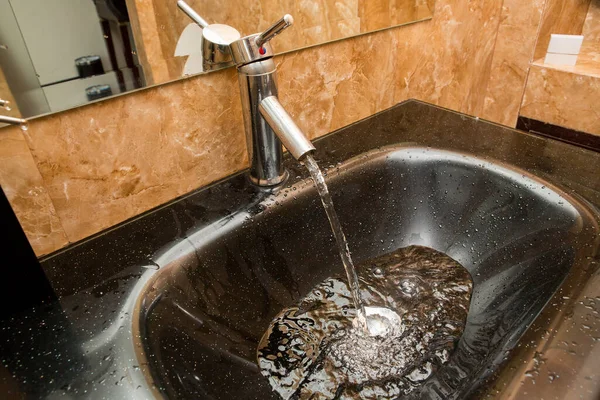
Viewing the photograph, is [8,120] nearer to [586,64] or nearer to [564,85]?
[564,85]

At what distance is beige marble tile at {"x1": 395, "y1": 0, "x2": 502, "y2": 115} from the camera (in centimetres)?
112

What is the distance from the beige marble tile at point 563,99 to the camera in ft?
4.32

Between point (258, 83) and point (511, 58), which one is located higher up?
point (258, 83)

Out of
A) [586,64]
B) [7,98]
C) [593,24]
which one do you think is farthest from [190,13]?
[593,24]

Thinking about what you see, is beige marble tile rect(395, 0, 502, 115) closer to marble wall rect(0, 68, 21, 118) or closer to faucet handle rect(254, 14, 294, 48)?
faucet handle rect(254, 14, 294, 48)

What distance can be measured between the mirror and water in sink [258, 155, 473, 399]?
298 millimetres

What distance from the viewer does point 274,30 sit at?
63 centimetres

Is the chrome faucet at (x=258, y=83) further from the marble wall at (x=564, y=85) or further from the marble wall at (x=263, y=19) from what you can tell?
the marble wall at (x=564, y=85)

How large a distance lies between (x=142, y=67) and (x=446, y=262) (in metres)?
0.65

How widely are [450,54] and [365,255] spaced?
730 mm

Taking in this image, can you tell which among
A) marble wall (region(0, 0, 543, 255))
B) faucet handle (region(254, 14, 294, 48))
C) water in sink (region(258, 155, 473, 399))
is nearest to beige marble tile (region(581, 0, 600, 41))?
marble wall (region(0, 0, 543, 255))

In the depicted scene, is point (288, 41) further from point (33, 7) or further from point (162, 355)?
point (162, 355)

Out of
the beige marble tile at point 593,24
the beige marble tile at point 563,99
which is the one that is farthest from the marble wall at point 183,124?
the beige marble tile at point 593,24

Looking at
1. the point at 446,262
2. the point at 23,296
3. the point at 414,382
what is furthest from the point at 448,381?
the point at 23,296
